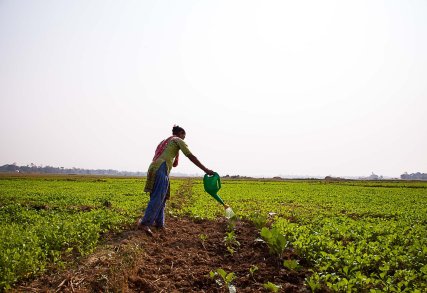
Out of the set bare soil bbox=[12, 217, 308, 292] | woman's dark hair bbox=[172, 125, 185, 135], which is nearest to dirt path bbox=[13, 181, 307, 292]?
bare soil bbox=[12, 217, 308, 292]

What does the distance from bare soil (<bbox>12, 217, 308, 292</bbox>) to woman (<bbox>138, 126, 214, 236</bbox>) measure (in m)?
0.44

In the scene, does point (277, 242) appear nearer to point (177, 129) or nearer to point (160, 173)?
point (160, 173)

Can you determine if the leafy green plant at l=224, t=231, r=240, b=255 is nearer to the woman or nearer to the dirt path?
the dirt path

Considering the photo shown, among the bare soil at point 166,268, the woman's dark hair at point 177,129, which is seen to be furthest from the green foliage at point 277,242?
the woman's dark hair at point 177,129

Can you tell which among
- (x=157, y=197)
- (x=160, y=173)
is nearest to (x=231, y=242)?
(x=157, y=197)

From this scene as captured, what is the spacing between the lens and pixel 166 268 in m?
5.57

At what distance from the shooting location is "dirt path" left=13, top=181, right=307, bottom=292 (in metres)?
4.55

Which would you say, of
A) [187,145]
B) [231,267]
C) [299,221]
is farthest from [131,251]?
[299,221]

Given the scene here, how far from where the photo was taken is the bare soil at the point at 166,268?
4.56 meters

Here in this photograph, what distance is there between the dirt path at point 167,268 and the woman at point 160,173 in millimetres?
465

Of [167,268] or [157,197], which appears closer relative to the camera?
[167,268]

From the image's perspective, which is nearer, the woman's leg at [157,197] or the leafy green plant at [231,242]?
the leafy green plant at [231,242]

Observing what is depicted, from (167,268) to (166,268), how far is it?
2 centimetres

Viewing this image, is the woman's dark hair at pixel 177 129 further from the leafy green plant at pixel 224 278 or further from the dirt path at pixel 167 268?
the leafy green plant at pixel 224 278
